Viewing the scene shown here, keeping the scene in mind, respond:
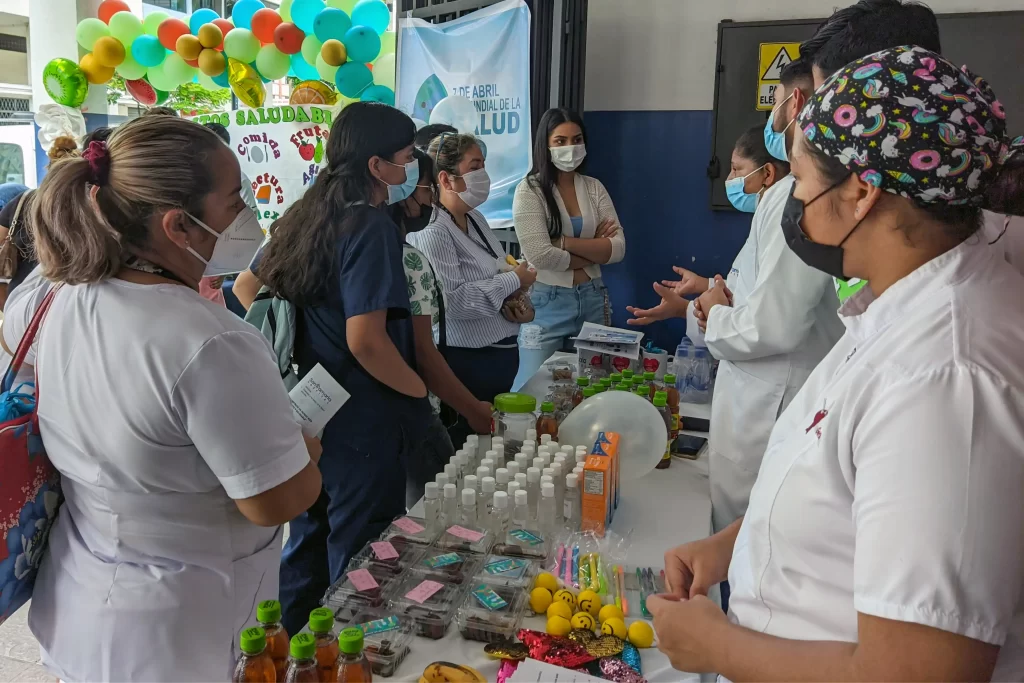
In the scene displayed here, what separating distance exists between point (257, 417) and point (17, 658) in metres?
2.05

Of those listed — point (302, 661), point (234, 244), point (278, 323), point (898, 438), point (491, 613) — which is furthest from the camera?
point (278, 323)

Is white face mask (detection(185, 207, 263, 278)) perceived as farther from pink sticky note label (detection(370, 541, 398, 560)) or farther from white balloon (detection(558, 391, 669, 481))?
white balloon (detection(558, 391, 669, 481))

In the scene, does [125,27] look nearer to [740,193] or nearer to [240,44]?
[240,44]

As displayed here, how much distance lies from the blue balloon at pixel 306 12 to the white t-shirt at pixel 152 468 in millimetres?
3595

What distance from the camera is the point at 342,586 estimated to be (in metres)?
Answer: 1.37

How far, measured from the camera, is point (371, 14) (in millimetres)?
4402

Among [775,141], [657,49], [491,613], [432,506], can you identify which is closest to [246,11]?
[657,49]

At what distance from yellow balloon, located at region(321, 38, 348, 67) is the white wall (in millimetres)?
1433

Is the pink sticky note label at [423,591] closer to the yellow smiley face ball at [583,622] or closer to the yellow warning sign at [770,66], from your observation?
the yellow smiley face ball at [583,622]

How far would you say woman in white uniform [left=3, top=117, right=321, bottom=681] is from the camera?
1187 millimetres

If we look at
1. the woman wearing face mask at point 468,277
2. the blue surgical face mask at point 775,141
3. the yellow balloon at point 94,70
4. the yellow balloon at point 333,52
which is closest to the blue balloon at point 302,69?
the yellow balloon at point 333,52

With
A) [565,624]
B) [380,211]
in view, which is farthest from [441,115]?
[565,624]

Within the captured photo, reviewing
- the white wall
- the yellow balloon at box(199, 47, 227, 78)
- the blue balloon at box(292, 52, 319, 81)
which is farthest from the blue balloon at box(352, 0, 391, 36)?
the white wall

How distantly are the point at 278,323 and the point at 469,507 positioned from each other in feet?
2.69
